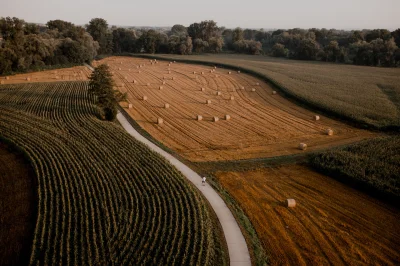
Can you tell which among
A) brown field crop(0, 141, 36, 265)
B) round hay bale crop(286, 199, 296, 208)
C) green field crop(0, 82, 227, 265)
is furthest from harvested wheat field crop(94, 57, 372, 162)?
brown field crop(0, 141, 36, 265)

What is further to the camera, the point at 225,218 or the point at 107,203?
the point at 107,203

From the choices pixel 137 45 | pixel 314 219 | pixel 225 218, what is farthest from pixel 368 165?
pixel 137 45

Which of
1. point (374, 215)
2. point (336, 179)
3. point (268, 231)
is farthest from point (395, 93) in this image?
point (268, 231)

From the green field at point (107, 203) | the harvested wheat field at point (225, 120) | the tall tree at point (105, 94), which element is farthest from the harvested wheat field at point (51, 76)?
the green field at point (107, 203)

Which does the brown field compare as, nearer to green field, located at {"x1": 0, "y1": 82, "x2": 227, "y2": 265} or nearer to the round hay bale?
green field, located at {"x1": 0, "y1": 82, "x2": 227, "y2": 265}

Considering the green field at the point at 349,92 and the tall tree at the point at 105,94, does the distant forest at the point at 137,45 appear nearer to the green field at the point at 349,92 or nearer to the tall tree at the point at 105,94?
the green field at the point at 349,92

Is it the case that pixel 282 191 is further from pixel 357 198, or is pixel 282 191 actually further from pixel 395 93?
pixel 395 93

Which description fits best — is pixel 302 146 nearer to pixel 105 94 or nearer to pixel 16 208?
pixel 105 94
